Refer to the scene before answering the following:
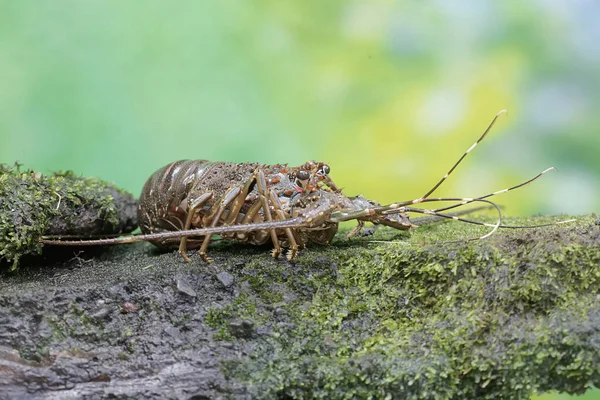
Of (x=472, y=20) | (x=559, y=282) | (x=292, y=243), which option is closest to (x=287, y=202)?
(x=292, y=243)

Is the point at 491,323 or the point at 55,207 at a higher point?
the point at 491,323

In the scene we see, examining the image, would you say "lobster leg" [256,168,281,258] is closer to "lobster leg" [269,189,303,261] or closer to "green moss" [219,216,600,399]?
"lobster leg" [269,189,303,261]

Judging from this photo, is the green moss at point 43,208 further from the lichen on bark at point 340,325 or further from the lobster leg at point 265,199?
the lobster leg at point 265,199

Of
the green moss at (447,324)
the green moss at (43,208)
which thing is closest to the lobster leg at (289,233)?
the green moss at (447,324)

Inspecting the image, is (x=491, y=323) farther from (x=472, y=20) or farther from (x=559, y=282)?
(x=472, y=20)

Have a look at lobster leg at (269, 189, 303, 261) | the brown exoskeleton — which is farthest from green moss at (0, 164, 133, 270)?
lobster leg at (269, 189, 303, 261)

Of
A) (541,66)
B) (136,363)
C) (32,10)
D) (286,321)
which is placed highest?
(541,66)

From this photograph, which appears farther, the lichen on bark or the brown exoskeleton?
the brown exoskeleton
